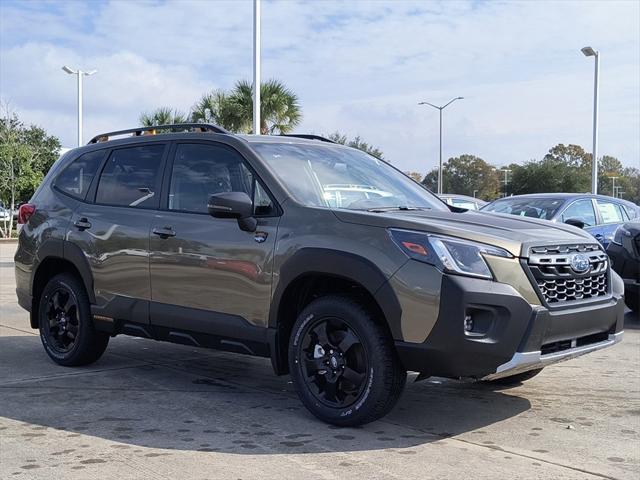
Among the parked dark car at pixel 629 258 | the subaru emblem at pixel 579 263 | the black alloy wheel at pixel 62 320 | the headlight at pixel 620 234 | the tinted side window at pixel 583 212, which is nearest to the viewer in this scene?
the subaru emblem at pixel 579 263

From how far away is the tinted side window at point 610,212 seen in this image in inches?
452

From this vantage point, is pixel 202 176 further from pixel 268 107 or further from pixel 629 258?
pixel 268 107

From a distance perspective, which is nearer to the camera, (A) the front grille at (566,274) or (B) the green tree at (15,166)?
(A) the front grille at (566,274)

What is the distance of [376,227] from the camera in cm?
457

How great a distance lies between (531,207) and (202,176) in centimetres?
662

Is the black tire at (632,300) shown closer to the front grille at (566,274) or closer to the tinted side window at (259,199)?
the front grille at (566,274)

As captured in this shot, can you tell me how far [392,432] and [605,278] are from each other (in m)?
1.73

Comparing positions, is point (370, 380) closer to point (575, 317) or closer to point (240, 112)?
point (575, 317)

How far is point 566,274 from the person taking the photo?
15.1 ft

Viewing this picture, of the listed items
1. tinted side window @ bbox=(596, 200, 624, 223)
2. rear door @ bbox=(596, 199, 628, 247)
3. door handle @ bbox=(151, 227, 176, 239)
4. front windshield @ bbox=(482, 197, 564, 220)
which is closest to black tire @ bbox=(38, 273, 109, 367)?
door handle @ bbox=(151, 227, 176, 239)

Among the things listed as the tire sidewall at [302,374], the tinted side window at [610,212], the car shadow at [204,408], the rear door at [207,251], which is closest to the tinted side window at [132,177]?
the rear door at [207,251]

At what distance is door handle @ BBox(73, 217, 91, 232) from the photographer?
A: 247 inches

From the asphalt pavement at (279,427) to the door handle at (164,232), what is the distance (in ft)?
3.87

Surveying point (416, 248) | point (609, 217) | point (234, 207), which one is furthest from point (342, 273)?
point (609, 217)
